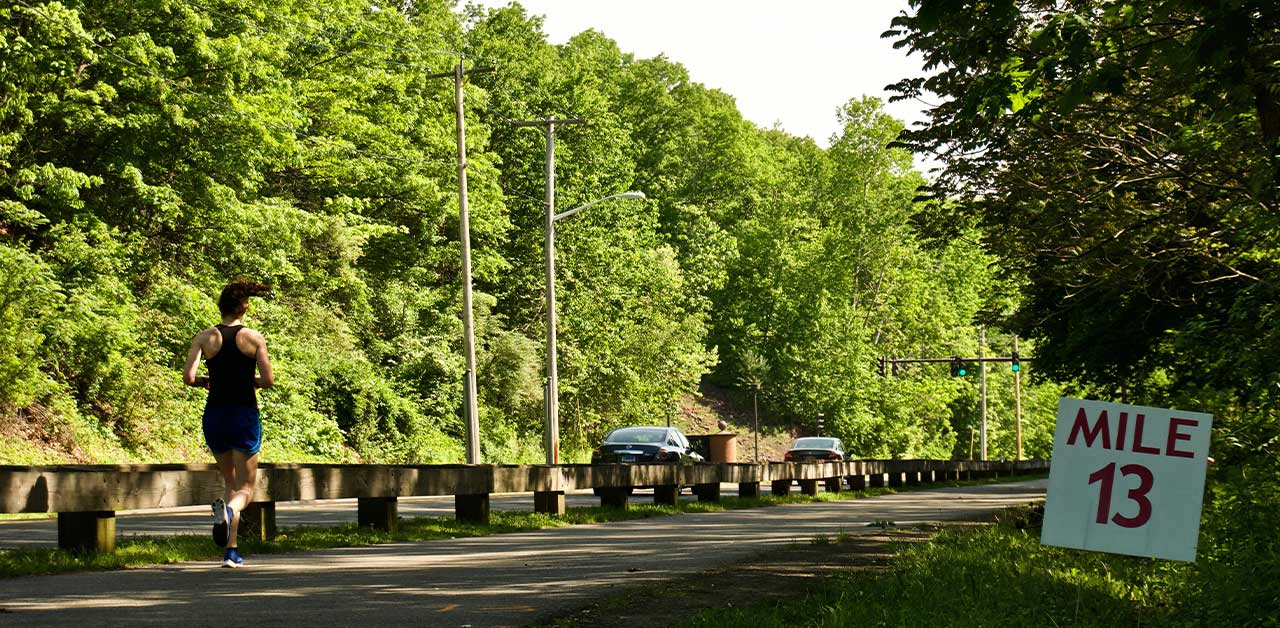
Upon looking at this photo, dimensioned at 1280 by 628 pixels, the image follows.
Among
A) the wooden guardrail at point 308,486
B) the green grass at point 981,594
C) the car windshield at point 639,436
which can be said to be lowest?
the green grass at point 981,594

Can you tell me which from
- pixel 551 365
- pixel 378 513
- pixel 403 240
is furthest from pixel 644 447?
pixel 403 240

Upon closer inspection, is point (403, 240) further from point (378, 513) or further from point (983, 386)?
point (983, 386)

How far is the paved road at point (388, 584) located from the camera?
24.6ft

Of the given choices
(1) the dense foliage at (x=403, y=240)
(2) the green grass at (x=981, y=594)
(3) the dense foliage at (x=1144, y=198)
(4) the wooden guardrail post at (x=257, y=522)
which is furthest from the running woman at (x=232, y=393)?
(1) the dense foliage at (x=403, y=240)

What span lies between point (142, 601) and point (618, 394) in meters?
50.7

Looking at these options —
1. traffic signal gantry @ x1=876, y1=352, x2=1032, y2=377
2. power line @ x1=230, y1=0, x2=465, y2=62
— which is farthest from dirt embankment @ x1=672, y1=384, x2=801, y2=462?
power line @ x1=230, y1=0, x2=465, y2=62

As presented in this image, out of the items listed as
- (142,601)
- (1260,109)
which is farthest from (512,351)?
(142,601)

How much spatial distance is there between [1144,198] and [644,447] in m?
14.2

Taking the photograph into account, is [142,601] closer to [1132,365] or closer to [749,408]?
[1132,365]

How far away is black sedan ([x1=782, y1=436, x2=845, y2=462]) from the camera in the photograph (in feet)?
145

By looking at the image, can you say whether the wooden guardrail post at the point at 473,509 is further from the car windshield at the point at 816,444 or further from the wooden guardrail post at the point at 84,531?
the car windshield at the point at 816,444

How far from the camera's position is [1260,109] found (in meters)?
→ 12.4

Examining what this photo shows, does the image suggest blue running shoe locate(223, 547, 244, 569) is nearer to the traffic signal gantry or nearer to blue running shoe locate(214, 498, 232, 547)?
blue running shoe locate(214, 498, 232, 547)

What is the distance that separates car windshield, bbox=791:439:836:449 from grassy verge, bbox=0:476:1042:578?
79.8 ft
